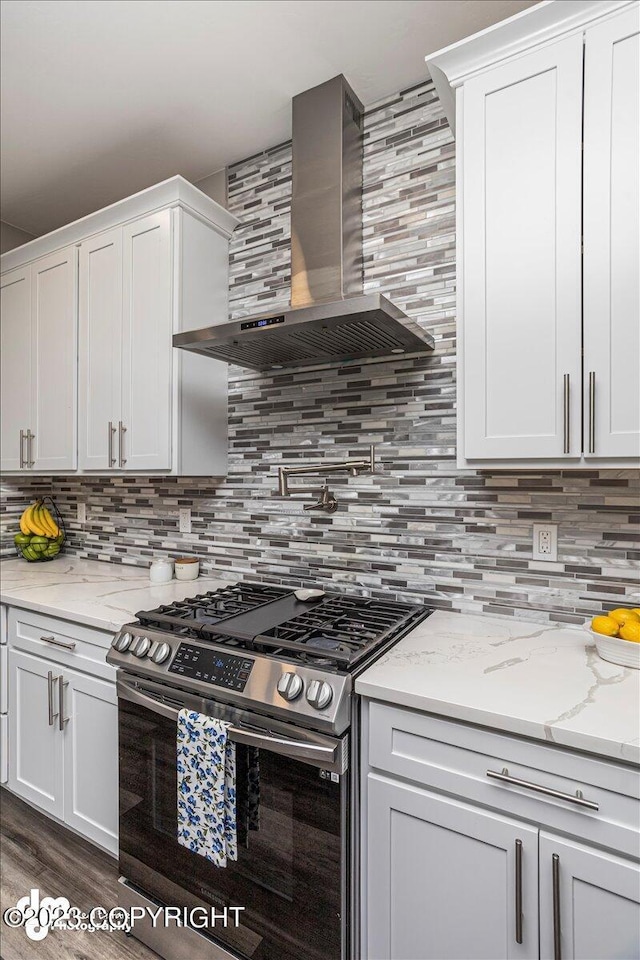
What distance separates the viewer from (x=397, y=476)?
1.89 meters

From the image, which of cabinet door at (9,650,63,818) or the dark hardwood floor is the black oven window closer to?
the dark hardwood floor

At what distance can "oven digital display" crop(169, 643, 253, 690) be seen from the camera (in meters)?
1.34

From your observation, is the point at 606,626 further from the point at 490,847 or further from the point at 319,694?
the point at 319,694

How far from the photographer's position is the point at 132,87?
1912 mm

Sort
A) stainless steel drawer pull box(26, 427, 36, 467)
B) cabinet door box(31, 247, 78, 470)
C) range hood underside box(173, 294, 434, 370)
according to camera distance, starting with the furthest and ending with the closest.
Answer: stainless steel drawer pull box(26, 427, 36, 467) → cabinet door box(31, 247, 78, 470) → range hood underside box(173, 294, 434, 370)

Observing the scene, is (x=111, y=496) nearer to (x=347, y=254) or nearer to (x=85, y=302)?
(x=85, y=302)

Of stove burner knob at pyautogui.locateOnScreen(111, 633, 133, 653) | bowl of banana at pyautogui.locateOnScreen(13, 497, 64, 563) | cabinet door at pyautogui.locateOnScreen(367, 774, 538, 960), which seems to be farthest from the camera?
bowl of banana at pyautogui.locateOnScreen(13, 497, 64, 563)

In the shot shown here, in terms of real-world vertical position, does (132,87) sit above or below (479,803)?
above

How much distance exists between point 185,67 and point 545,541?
2044 millimetres

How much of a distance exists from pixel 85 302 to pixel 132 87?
0.88 m

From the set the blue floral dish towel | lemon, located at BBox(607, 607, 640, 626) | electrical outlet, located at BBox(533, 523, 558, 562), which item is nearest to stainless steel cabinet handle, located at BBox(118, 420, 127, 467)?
the blue floral dish towel

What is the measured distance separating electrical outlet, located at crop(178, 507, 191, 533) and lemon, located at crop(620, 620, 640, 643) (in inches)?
72.0

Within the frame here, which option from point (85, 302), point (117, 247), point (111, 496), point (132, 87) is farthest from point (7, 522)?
point (132, 87)

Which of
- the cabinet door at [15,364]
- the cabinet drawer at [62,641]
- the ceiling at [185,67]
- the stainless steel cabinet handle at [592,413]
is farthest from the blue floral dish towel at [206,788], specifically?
the ceiling at [185,67]
